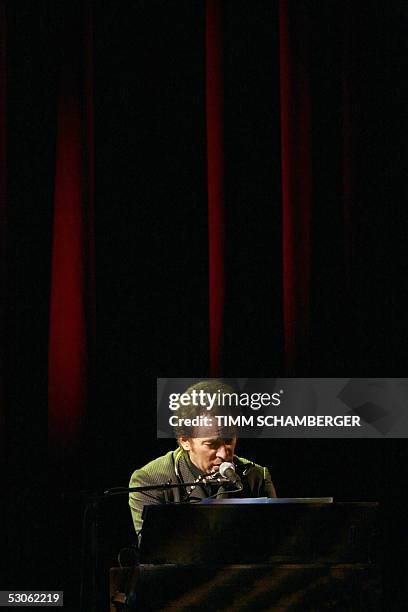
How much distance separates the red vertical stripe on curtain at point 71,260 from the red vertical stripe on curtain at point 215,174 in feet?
1.58

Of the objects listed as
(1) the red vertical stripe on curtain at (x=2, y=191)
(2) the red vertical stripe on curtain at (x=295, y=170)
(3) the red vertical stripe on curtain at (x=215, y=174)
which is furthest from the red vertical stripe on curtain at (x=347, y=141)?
(1) the red vertical stripe on curtain at (x=2, y=191)

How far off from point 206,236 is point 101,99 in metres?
0.71

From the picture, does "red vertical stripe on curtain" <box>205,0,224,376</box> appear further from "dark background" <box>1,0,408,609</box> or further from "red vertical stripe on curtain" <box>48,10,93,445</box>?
"red vertical stripe on curtain" <box>48,10,93,445</box>

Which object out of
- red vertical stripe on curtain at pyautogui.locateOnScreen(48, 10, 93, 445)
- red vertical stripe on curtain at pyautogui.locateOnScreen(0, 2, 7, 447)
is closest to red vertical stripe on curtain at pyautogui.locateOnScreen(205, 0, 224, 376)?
red vertical stripe on curtain at pyautogui.locateOnScreen(48, 10, 93, 445)

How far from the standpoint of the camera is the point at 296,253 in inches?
135

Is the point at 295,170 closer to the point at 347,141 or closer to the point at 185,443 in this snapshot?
the point at 347,141

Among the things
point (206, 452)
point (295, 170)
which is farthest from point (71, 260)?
point (206, 452)

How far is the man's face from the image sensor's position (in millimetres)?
2711

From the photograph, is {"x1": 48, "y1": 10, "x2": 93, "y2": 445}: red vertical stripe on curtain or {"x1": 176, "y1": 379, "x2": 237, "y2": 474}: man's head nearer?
{"x1": 176, "y1": 379, "x2": 237, "y2": 474}: man's head

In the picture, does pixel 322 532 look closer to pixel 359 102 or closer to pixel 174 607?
pixel 174 607

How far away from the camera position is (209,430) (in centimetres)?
288

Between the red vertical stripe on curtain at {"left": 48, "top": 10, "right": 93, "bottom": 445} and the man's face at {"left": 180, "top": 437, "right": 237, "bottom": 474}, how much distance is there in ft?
2.54

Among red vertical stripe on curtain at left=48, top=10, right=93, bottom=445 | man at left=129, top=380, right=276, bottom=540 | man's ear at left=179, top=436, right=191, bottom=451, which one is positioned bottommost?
man at left=129, top=380, right=276, bottom=540

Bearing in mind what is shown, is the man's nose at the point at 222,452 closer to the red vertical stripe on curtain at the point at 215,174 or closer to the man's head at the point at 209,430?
the man's head at the point at 209,430
